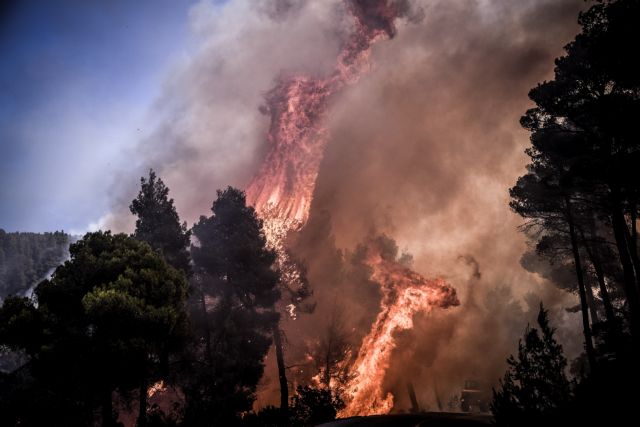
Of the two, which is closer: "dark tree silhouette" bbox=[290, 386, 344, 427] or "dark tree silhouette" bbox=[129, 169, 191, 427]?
"dark tree silhouette" bbox=[290, 386, 344, 427]

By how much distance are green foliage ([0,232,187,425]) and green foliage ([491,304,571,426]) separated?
1426 centimetres

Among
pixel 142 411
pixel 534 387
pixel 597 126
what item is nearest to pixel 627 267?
pixel 597 126

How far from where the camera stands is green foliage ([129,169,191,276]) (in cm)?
2431

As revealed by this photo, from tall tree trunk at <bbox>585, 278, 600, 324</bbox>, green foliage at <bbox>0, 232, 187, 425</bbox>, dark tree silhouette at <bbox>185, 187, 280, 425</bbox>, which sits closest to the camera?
green foliage at <bbox>0, 232, 187, 425</bbox>

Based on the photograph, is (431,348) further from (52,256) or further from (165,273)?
(52,256)

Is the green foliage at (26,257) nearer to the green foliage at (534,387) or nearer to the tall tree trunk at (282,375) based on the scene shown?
the tall tree trunk at (282,375)

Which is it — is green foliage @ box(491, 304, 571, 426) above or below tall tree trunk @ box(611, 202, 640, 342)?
below

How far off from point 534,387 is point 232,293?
20626 millimetres

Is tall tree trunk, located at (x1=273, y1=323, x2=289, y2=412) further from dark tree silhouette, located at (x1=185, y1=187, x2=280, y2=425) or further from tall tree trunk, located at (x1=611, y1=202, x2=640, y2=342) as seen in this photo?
tall tree trunk, located at (x1=611, y1=202, x2=640, y2=342)

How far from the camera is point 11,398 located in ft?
62.5

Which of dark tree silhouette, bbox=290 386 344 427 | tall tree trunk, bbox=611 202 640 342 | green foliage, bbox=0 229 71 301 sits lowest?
dark tree silhouette, bbox=290 386 344 427

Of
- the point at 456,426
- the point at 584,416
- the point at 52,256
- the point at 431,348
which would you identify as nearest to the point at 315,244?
the point at 431,348

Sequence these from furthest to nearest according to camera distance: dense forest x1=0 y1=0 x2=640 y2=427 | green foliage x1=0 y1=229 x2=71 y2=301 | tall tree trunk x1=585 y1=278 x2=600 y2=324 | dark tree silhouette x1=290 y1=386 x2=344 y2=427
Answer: green foliage x1=0 y1=229 x2=71 y2=301, tall tree trunk x1=585 y1=278 x2=600 y2=324, dark tree silhouette x1=290 y1=386 x2=344 y2=427, dense forest x1=0 y1=0 x2=640 y2=427

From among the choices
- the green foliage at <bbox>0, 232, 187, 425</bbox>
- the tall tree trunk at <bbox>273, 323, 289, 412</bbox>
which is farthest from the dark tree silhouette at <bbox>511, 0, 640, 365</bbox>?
the green foliage at <bbox>0, 232, 187, 425</bbox>
